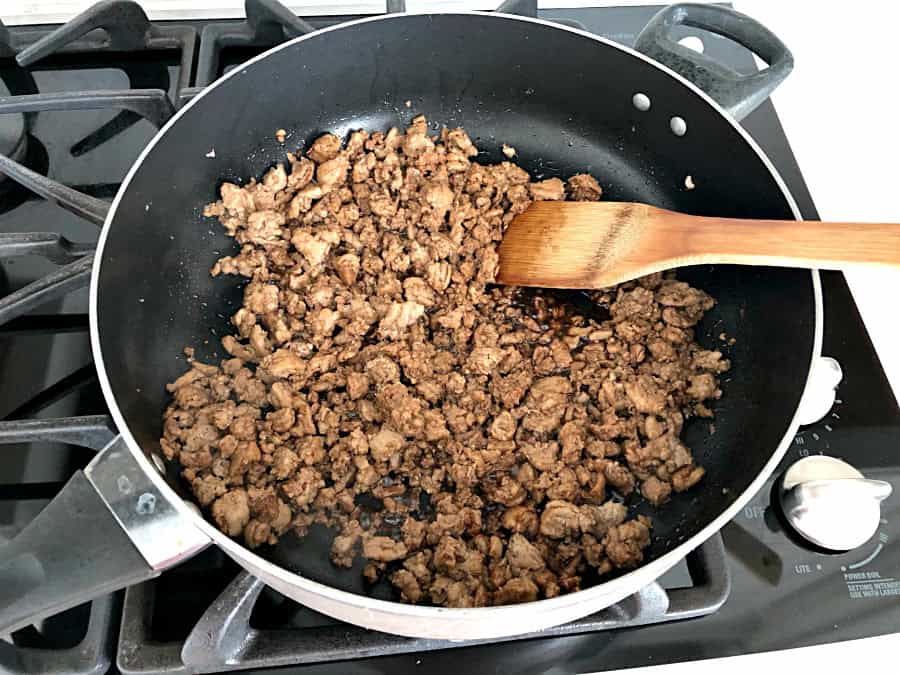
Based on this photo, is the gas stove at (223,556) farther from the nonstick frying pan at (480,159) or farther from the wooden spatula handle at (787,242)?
the wooden spatula handle at (787,242)

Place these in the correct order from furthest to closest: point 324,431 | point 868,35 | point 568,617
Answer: point 868,35 → point 324,431 → point 568,617

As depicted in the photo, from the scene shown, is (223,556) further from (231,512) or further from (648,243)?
(648,243)

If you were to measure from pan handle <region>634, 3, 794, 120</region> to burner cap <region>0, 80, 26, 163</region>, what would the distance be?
3.10 ft

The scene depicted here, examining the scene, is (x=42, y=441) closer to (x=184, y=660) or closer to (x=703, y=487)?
(x=184, y=660)

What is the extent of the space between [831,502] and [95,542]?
0.77m

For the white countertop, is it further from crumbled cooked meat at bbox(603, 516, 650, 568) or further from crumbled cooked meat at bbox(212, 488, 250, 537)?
crumbled cooked meat at bbox(212, 488, 250, 537)

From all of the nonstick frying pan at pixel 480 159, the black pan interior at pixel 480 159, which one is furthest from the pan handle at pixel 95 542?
the black pan interior at pixel 480 159

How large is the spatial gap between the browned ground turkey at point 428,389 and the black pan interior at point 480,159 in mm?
36

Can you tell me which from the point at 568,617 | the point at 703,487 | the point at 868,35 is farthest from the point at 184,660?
the point at 868,35

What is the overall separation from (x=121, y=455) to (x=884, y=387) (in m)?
0.93

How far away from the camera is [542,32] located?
113cm

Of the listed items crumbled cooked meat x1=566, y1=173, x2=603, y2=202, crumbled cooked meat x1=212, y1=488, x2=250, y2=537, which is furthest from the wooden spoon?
crumbled cooked meat x1=212, y1=488, x2=250, y2=537

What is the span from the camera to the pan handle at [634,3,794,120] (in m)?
1.04

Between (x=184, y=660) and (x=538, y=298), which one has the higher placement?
(x=538, y=298)
